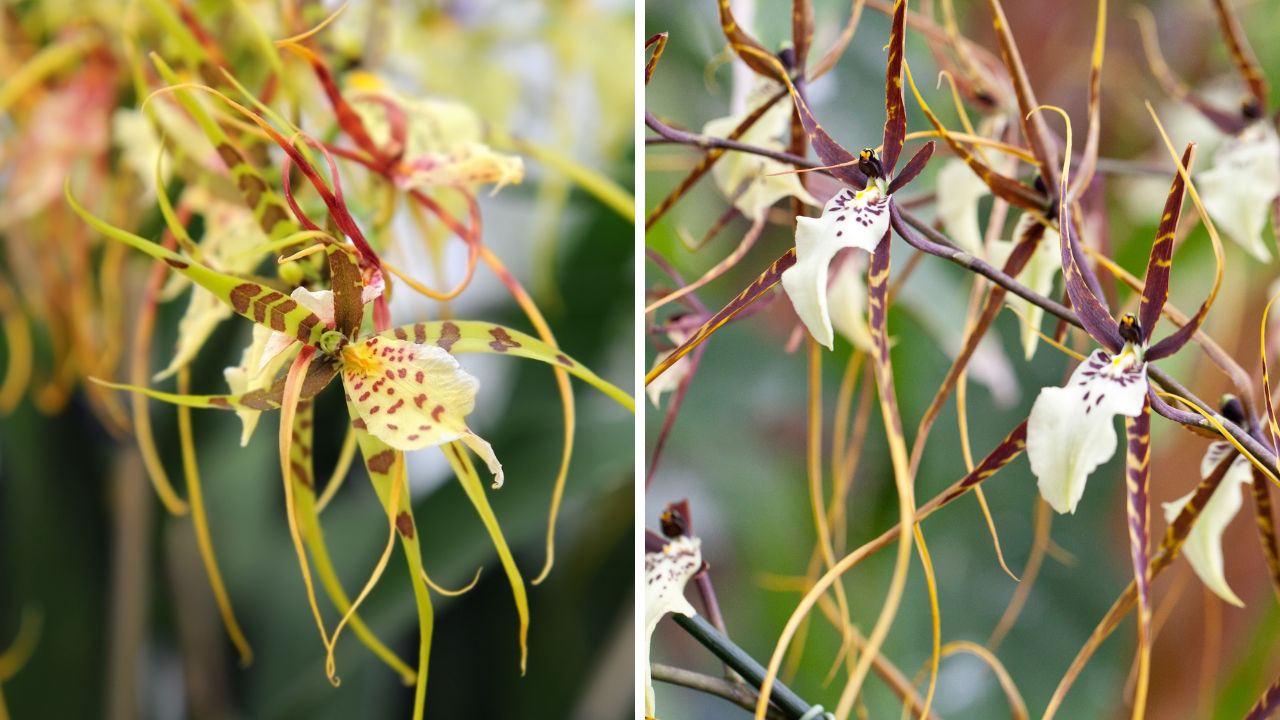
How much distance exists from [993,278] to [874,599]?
330 millimetres

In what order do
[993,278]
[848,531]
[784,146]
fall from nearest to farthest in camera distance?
[993,278] → [784,146] → [848,531]

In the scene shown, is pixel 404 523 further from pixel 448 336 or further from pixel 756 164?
pixel 756 164

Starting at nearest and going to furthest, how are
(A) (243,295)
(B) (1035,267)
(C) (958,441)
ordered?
(A) (243,295), (B) (1035,267), (C) (958,441)

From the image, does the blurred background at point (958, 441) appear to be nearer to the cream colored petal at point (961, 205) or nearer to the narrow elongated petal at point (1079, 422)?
the cream colored petal at point (961, 205)

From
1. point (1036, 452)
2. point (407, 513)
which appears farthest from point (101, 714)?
point (1036, 452)

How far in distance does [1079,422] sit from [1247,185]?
25cm

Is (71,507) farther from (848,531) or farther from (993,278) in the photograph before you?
(993,278)

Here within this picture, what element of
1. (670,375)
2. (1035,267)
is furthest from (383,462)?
(1035,267)

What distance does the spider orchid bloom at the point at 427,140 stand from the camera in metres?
0.35

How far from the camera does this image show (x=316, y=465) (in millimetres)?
680

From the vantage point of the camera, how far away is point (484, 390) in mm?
744

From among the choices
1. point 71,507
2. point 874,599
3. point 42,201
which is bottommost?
point 71,507

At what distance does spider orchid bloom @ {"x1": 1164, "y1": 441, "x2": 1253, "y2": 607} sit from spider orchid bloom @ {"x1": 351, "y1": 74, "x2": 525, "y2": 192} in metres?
0.26

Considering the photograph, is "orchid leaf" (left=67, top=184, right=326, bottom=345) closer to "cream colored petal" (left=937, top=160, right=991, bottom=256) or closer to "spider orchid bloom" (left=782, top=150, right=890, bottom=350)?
"spider orchid bloom" (left=782, top=150, right=890, bottom=350)
